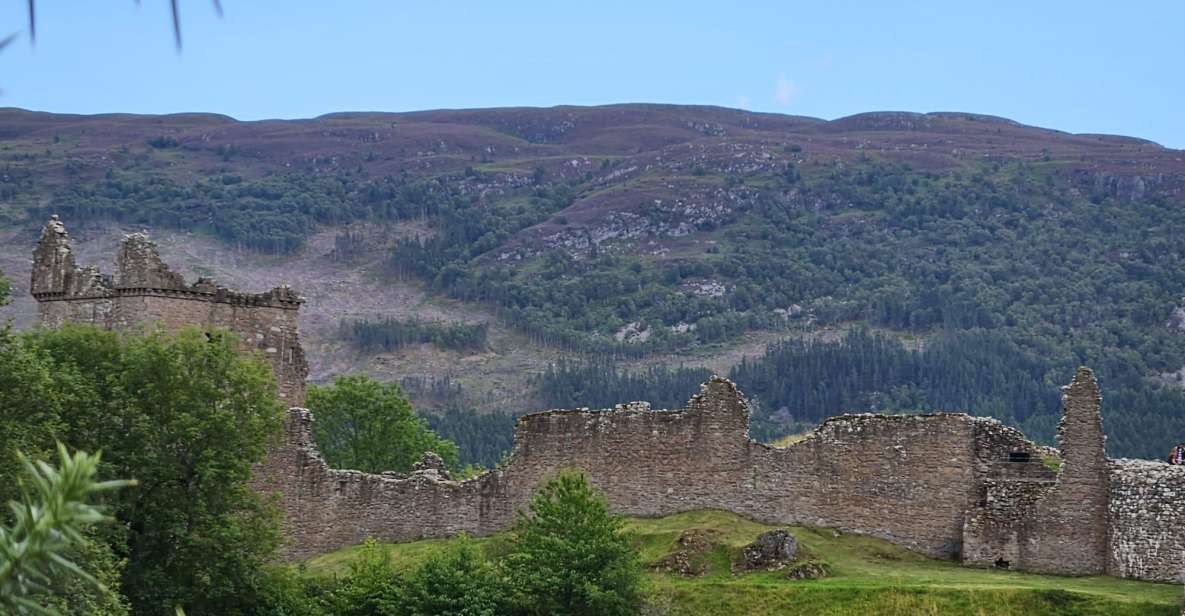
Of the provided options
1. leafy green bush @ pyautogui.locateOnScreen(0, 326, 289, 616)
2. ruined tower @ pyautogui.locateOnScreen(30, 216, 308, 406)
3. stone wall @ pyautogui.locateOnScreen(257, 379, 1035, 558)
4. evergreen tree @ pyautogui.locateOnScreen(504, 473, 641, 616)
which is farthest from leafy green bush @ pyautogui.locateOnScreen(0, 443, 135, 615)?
ruined tower @ pyautogui.locateOnScreen(30, 216, 308, 406)

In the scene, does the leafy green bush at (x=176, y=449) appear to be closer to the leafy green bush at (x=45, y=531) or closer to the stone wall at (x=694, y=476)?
the stone wall at (x=694, y=476)

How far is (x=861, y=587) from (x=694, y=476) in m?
7.83

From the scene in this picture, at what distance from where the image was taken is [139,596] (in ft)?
139

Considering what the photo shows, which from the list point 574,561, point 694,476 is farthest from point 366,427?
point 574,561

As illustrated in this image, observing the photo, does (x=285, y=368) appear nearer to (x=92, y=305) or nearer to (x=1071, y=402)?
(x=92, y=305)

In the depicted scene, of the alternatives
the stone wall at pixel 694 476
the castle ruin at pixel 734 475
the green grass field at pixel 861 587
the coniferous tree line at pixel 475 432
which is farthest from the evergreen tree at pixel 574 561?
the coniferous tree line at pixel 475 432

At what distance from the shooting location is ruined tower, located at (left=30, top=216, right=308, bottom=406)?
51.0 meters

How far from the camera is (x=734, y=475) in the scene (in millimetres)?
46500

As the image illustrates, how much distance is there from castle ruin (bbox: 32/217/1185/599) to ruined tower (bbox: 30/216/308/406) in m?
0.04

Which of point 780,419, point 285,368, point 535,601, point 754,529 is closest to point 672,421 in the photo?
point 754,529

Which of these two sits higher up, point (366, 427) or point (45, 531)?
point (45, 531)

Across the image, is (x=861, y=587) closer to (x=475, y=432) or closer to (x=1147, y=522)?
(x=1147, y=522)

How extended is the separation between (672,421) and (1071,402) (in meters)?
10.1

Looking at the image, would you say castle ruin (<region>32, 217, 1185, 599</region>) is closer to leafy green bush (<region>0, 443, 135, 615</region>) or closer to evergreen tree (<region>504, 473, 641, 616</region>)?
evergreen tree (<region>504, 473, 641, 616</region>)
